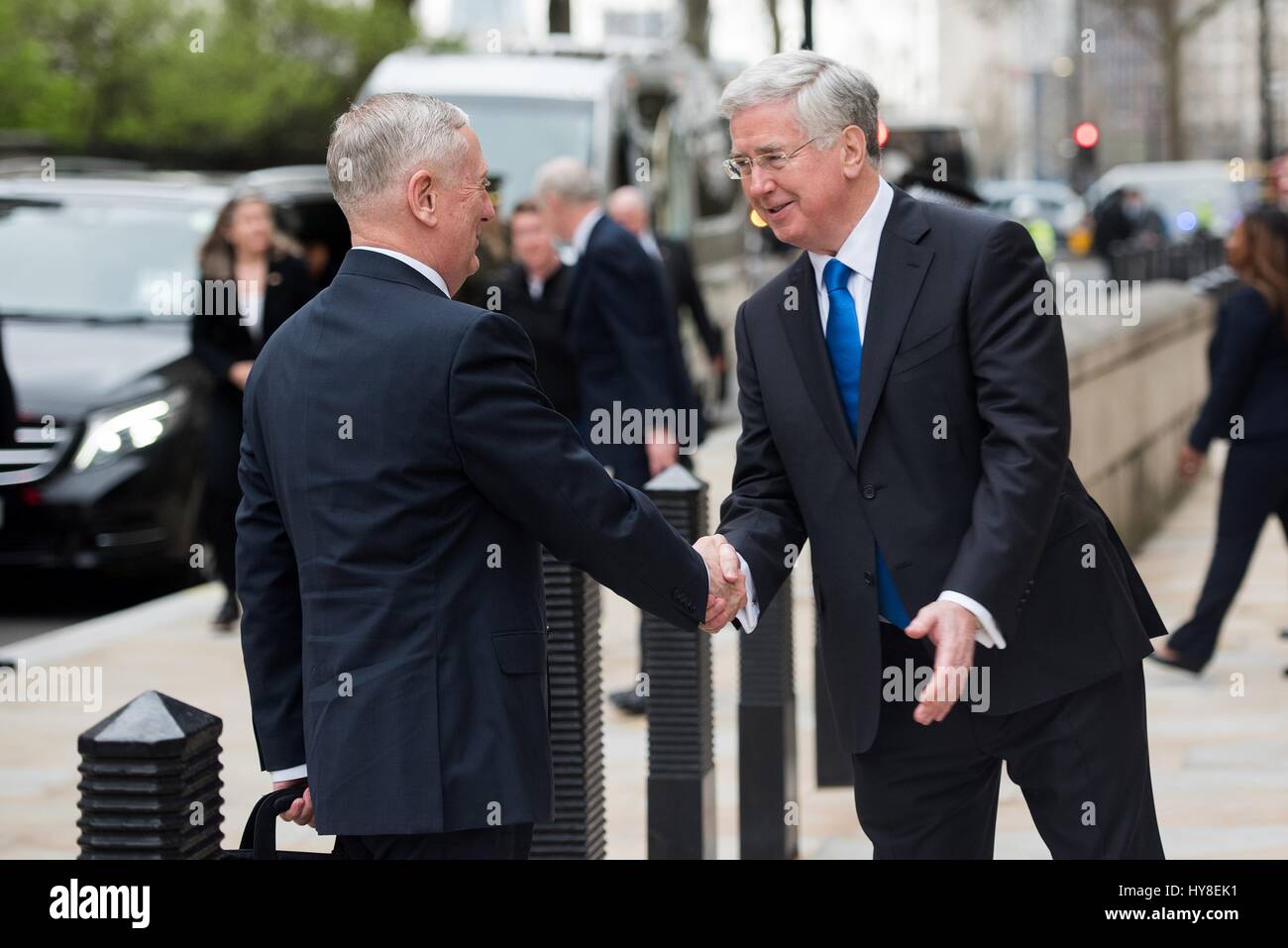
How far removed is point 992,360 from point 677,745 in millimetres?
2209

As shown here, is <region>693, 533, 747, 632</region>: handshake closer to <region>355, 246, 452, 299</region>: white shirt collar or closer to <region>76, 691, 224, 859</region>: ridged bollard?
<region>355, 246, 452, 299</region>: white shirt collar

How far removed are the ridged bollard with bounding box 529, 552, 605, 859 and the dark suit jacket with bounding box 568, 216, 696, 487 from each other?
3.06 meters

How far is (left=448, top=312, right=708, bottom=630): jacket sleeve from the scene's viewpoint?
300cm

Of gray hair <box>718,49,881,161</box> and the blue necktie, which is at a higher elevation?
gray hair <box>718,49,881,161</box>

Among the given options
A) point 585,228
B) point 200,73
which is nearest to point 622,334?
point 585,228

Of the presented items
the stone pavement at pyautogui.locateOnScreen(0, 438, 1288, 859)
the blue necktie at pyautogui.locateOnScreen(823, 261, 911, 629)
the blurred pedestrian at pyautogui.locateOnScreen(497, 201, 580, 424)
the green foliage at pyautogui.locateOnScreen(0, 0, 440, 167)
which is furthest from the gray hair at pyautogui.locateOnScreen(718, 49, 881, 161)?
the green foliage at pyautogui.locateOnScreen(0, 0, 440, 167)

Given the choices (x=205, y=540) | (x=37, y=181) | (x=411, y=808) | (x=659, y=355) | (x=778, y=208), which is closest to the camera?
(x=411, y=808)

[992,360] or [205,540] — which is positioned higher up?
[992,360]

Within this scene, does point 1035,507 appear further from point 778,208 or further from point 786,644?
point 786,644

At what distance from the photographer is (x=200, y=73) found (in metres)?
28.4

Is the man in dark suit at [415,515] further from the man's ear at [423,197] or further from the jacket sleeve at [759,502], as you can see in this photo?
the jacket sleeve at [759,502]

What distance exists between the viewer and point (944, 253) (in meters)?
3.47

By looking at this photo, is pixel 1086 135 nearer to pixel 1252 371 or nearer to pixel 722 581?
pixel 1252 371

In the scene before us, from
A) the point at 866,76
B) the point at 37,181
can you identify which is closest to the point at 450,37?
the point at 37,181
